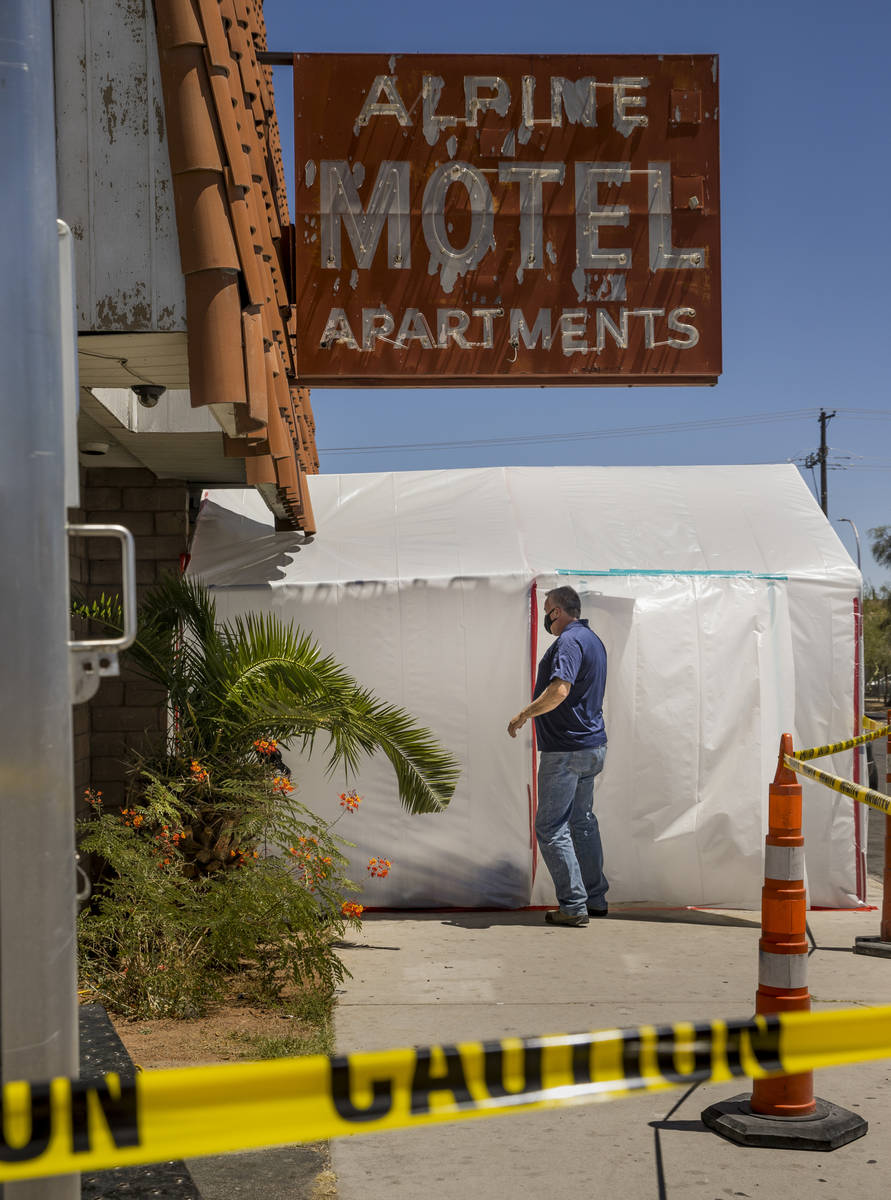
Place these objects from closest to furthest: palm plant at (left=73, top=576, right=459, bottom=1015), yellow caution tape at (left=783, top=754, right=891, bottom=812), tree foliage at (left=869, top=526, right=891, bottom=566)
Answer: yellow caution tape at (left=783, top=754, right=891, bottom=812)
palm plant at (left=73, top=576, right=459, bottom=1015)
tree foliage at (left=869, top=526, right=891, bottom=566)

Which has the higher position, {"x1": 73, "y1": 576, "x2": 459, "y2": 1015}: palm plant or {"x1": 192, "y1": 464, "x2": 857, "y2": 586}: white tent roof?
{"x1": 192, "y1": 464, "x2": 857, "y2": 586}: white tent roof

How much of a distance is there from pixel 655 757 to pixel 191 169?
5.10 meters

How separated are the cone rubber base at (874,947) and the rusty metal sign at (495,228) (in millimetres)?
3350

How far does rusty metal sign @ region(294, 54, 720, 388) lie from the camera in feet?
20.7

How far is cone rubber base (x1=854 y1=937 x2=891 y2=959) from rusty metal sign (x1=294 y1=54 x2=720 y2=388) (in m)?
3.35

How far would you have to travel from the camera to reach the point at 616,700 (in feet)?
27.5

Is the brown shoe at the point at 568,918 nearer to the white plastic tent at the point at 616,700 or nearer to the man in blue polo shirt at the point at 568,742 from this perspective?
the man in blue polo shirt at the point at 568,742

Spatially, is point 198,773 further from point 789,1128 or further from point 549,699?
point 789,1128

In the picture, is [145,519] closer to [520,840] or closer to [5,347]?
[520,840]

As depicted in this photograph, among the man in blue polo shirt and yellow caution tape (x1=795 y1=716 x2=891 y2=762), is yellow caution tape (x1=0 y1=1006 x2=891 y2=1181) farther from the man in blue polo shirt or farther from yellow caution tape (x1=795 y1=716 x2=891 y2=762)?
the man in blue polo shirt

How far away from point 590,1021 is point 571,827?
250 cm

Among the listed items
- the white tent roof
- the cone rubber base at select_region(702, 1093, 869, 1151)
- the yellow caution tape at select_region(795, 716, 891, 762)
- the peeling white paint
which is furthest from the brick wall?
the cone rubber base at select_region(702, 1093, 869, 1151)

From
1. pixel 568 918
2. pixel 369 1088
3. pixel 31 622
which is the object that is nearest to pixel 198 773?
pixel 568 918

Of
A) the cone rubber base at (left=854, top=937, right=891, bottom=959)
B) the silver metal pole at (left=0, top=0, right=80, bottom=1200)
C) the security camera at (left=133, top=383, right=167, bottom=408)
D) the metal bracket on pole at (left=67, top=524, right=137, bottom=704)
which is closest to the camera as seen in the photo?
the silver metal pole at (left=0, top=0, right=80, bottom=1200)
